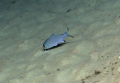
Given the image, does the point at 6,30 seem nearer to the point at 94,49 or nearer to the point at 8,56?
the point at 8,56

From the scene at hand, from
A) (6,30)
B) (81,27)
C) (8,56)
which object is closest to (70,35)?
(81,27)

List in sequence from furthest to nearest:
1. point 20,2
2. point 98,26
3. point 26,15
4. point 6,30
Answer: point 20,2 → point 26,15 → point 6,30 → point 98,26

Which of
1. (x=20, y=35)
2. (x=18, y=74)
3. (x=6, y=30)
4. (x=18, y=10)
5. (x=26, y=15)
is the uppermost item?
(x=18, y=10)

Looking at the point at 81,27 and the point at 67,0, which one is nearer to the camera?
the point at 81,27

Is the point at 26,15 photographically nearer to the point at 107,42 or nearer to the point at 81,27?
the point at 81,27

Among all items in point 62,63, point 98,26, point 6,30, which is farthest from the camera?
point 6,30

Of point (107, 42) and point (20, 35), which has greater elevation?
point (20, 35)

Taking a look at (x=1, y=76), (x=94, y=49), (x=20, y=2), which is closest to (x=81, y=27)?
(x=94, y=49)
